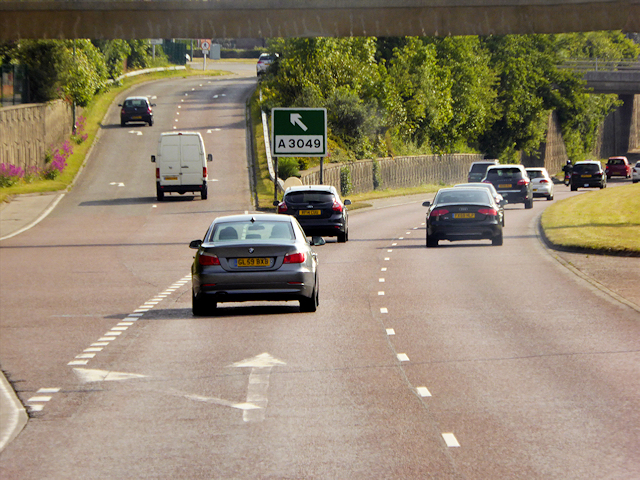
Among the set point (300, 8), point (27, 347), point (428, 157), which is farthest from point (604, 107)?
point (27, 347)

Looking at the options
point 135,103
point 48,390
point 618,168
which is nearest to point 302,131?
point 135,103

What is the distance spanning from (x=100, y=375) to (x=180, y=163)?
3342 centimetres

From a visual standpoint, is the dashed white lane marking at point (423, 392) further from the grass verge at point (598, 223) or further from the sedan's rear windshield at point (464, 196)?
the sedan's rear windshield at point (464, 196)

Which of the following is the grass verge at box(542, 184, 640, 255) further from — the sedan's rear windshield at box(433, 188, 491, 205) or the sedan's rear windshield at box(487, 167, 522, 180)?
the sedan's rear windshield at box(433, 188, 491, 205)

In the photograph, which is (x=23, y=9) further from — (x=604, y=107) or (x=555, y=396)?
(x=604, y=107)

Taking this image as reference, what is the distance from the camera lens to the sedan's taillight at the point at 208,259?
14461 mm

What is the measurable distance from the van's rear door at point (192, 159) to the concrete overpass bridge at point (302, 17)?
12137 millimetres

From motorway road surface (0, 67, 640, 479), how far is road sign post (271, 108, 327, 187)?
1874 centimetres

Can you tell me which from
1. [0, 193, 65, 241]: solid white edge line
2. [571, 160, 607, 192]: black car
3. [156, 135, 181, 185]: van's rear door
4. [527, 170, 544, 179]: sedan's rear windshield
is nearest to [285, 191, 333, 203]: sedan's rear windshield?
[0, 193, 65, 241]: solid white edge line

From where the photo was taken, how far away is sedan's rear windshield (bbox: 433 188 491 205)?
26875 millimetres

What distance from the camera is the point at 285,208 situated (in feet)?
94.1

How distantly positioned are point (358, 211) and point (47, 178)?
15.4 m

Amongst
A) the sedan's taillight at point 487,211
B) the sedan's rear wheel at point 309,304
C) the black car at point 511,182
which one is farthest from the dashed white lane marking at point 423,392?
the black car at point 511,182

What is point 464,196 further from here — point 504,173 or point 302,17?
point 504,173
